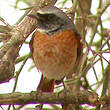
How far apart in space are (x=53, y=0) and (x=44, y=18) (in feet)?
0.69

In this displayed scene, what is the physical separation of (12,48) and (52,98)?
55 cm

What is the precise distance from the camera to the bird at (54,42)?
9.57ft

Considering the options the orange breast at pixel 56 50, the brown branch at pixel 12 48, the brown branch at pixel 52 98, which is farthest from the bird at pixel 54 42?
the brown branch at pixel 52 98

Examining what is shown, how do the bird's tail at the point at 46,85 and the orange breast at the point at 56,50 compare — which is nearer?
the orange breast at the point at 56,50

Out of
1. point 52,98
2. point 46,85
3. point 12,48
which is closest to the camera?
point 52,98

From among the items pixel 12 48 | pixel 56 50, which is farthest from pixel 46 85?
pixel 12 48

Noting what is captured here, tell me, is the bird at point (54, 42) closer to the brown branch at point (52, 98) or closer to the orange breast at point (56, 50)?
the orange breast at point (56, 50)

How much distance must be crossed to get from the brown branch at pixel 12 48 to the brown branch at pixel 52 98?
19 cm

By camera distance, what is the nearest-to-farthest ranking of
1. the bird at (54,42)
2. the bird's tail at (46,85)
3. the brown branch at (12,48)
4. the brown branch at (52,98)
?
the brown branch at (52,98) < the brown branch at (12,48) < the bird at (54,42) < the bird's tail at (46,85)

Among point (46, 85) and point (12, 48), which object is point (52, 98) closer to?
point (12, 48)

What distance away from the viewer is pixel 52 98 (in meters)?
2.29

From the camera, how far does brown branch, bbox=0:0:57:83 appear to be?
2287 mm

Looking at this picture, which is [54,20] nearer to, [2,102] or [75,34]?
[75,34]

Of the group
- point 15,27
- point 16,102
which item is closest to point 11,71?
point 16,102
